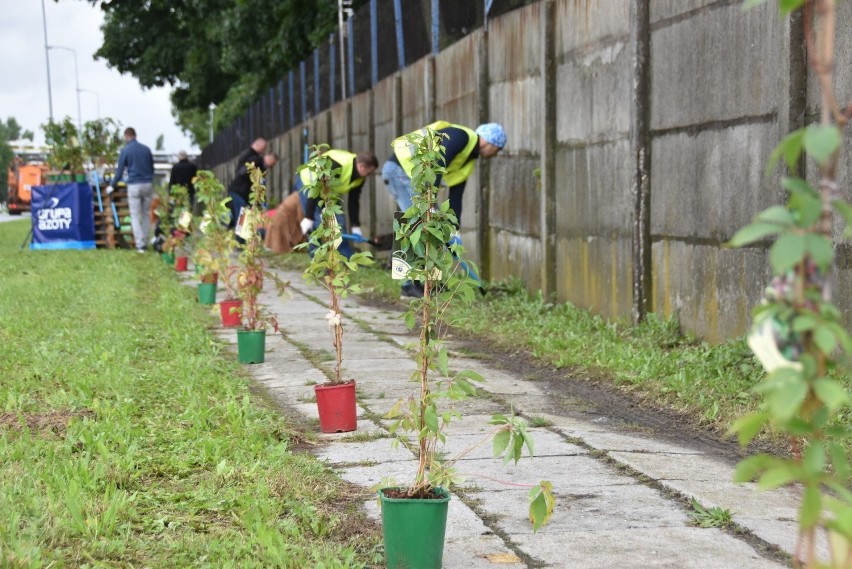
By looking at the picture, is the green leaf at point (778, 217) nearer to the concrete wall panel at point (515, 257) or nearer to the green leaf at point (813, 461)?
the green leaf at point (813, 461)

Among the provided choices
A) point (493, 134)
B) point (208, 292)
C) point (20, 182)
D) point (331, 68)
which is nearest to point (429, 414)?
point (493, 134)

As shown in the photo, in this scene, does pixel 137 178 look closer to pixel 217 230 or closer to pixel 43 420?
pixel 217 230

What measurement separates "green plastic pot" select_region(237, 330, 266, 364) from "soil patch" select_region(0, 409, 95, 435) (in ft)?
6.18

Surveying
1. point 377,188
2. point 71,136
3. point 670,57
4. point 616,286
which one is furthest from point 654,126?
point 71,136

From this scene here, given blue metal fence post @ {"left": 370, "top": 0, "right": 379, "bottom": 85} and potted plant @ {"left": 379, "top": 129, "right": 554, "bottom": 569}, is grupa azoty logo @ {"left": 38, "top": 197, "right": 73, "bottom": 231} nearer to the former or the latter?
blue metal fence post @ {"left": 370, "top": 0, "right": 379, "bottom": 85}

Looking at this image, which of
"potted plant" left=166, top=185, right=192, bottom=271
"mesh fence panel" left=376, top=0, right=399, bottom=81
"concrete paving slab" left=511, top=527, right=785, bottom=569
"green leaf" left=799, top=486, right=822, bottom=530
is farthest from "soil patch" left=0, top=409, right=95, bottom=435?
"mesh fence panel" left=376, top=0, right=399, bottom=81

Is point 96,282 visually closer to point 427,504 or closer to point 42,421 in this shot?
point 42,421

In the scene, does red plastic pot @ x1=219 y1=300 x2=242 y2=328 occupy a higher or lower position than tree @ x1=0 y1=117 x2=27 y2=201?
lower

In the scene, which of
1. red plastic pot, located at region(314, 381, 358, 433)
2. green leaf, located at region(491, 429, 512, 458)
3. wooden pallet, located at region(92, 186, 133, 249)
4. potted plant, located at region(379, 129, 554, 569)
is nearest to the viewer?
green leaf, located at region(491, 429, 512, 458)

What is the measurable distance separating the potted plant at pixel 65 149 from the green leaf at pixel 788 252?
1825 centimetres

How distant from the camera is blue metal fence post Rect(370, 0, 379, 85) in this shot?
1598cm

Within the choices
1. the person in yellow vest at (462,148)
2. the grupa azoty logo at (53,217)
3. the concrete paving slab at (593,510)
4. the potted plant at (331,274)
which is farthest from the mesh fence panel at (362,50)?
the concrete paving slab at (593,510)

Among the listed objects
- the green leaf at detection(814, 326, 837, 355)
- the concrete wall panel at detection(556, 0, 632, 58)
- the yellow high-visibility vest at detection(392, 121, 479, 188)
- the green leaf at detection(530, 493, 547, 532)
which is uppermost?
the concrete wall panel at detection(556, 0, 632, 58)

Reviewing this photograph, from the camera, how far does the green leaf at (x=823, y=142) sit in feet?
4.86
